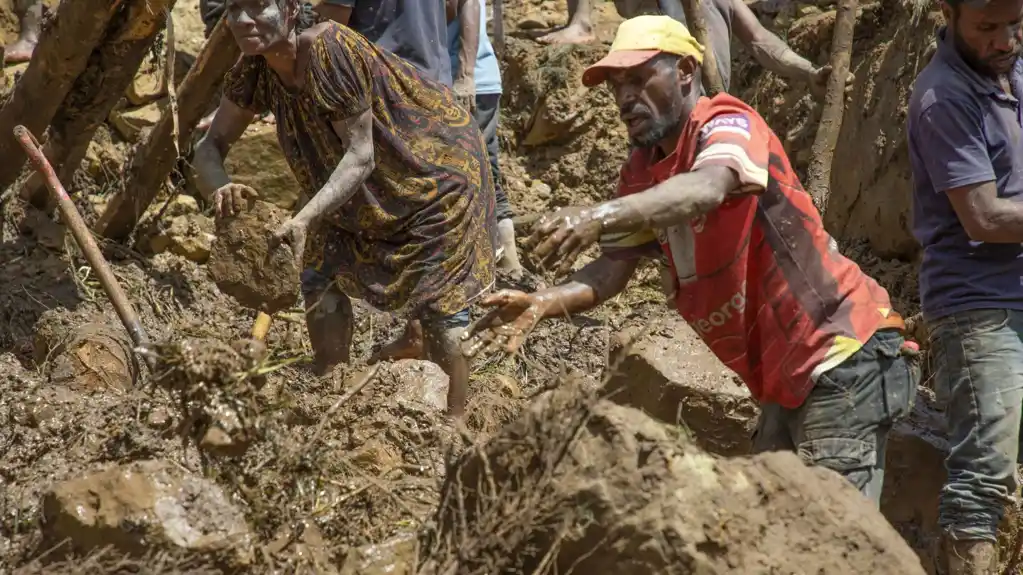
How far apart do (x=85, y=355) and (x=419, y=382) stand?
153 centimetres

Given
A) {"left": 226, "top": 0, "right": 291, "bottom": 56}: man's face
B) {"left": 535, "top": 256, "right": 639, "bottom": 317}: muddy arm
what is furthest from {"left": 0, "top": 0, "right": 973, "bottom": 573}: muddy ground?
{"left": 226, "top": 0, "right": 291, "bottom": 56}: man's face

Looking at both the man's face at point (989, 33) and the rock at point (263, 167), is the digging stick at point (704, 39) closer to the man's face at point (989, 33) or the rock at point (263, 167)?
the man's face at point (989, 33)

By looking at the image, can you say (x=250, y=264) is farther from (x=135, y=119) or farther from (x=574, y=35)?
(x=574, y=35)

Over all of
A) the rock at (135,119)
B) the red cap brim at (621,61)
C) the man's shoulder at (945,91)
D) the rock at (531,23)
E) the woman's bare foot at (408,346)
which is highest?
the red cap brim at (621,61)

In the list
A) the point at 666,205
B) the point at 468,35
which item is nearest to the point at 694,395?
the point at 468,35

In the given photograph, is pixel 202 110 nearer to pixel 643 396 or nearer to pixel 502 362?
pixel 502 362

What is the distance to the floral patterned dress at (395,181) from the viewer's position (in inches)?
179

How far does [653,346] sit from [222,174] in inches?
69.6

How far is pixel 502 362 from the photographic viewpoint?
6.41 meters

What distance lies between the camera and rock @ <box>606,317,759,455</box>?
5.03 metres

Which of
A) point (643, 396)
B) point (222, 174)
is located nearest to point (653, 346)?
point (643, 396)

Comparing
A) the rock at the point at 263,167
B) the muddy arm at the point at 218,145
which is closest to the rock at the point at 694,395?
the muddy arm at the point at 218,145

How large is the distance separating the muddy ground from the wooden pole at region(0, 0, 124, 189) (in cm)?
78

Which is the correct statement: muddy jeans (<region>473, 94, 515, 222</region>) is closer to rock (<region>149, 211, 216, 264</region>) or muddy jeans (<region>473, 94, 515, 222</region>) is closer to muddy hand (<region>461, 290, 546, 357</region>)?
rock (<region>149, 211, 216, 264</region>)
